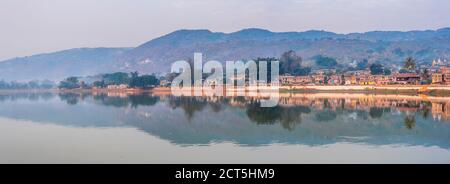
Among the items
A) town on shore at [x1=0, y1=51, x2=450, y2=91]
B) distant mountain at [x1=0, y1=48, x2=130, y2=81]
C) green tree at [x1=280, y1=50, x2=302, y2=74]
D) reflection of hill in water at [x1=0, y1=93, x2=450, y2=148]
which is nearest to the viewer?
reflection of hill in water at [x1=0, y1=93, x2=450, y2=148]

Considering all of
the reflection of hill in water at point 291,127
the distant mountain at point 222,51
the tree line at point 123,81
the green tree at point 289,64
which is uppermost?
the distant mountain at point 222,51

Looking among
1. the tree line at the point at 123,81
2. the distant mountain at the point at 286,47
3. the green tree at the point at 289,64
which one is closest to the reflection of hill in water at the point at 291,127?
the green tree at the point at 289,64

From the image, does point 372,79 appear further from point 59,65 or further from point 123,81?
point 59,65

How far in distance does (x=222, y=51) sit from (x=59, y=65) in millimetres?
34774

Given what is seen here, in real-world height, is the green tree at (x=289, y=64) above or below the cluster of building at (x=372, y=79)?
above

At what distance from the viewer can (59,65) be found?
12081 centimetres

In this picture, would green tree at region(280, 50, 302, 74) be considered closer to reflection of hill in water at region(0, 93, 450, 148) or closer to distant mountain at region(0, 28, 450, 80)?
reflection of hill in water at region(0, 93, 450, 148)

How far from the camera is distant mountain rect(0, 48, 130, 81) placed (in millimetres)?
112312

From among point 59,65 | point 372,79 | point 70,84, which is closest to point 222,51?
point 59,65

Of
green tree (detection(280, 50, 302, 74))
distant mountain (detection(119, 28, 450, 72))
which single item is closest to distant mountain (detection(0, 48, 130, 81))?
distant mountain (detection(119, 28, 450, 72))

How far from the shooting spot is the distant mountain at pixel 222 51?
306ft

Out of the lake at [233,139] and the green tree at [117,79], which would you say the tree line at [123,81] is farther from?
the lake at [233,139]
